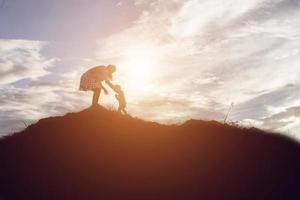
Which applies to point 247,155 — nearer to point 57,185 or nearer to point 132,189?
point 132,189

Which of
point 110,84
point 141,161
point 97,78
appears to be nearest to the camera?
point 141,161

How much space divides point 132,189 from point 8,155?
674cm

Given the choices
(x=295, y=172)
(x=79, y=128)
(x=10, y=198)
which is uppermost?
(x=79, y=128)

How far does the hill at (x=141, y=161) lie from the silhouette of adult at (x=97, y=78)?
49.7 inches

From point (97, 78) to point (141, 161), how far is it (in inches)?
180

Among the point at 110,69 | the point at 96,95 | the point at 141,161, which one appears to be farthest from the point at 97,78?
the point at 141,161

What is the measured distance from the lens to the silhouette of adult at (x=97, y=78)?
2348 centimetres

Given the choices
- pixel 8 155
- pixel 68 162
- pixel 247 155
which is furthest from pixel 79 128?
pixel 247 155

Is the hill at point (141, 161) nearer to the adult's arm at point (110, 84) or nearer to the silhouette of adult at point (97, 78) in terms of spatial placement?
the silhouette of adult at point (97, 78)

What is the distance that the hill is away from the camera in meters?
22.3

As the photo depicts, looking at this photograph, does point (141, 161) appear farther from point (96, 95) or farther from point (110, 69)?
point (110, 69)

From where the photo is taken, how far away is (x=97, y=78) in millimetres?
23484

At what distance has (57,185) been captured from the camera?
73.3ft

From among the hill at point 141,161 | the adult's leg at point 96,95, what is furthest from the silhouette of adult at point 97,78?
the hill at point 141,161
